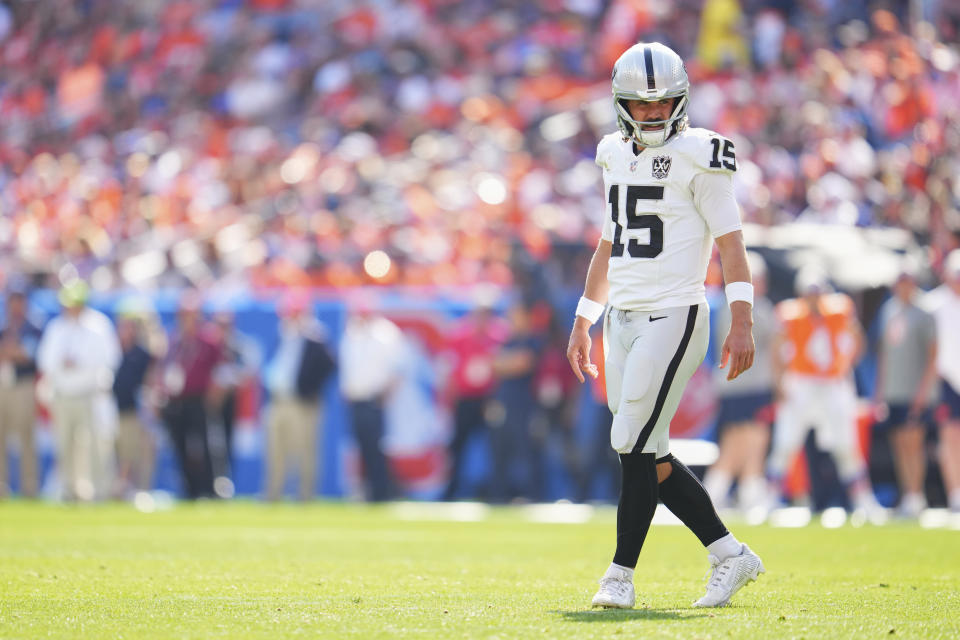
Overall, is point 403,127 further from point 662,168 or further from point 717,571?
point 717,571

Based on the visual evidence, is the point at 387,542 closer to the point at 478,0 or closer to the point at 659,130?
the point at 659,130

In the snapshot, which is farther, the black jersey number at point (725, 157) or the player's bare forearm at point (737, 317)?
the black jersey number at point (725, 157)

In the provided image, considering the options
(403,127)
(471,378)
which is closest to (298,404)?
(471,378)

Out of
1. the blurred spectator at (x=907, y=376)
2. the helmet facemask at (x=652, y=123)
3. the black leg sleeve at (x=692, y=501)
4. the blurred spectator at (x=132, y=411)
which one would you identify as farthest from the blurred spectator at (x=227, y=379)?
the helmet facemask at (x=652, y=123)

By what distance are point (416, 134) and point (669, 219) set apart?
53.6ft

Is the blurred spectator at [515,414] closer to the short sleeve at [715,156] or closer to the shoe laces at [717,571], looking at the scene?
the shoe laces at [717,571]

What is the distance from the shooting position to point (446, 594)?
6238mm

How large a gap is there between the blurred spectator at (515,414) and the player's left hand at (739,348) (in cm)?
933

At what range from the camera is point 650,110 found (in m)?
5.68

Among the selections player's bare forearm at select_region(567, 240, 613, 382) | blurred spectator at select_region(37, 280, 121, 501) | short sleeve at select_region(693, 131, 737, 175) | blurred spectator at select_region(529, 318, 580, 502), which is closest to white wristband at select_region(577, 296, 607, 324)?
player's bare forearm at select_region(567, 240, 613, 382)

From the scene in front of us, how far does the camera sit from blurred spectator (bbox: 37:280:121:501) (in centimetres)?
1487

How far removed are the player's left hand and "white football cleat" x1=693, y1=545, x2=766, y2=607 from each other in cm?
72

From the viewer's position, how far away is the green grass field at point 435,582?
16.6 feet

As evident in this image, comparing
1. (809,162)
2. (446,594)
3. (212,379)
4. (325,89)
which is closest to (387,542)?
(446,594)
